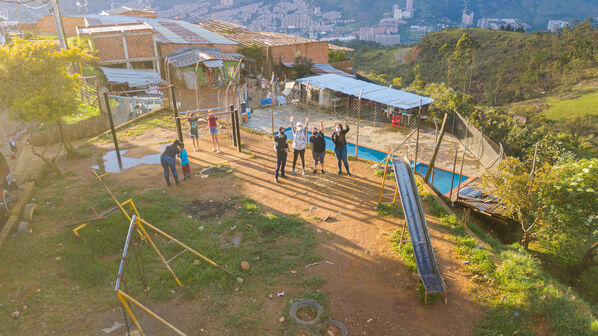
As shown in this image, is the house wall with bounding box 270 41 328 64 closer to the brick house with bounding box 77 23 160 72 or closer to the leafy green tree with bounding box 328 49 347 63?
the leafy green tree with bounding box 328 49 347 63

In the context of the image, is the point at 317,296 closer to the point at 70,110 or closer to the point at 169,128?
the point at 70,110

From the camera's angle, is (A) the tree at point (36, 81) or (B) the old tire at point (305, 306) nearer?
(B) the old tire at point (305, 306)

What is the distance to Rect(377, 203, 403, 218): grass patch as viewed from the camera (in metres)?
8.78

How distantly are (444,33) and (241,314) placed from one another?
87184 millimetres

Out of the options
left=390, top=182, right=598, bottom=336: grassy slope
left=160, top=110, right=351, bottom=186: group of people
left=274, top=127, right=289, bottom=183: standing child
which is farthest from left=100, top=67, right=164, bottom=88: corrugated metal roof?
left=390, top=182, right=598, bottom=336: grassy slope

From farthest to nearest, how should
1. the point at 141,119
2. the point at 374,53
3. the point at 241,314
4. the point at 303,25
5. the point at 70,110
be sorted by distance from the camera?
the point at 303,25 < the point at 374,53 < the point at 141,119 < the point at 70,110 < the point at 241,314

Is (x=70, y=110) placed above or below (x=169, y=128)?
above

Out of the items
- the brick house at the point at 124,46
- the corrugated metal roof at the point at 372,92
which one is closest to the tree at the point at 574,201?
the corrugated metal roof at the point at 372,92

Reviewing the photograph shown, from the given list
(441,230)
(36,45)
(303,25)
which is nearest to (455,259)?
(441,230)

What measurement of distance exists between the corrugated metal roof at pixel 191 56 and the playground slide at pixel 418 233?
69.9 feet

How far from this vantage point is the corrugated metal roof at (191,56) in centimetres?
2655

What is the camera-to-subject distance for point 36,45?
34.9ft

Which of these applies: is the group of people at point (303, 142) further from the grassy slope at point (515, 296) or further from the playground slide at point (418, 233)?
the grassy slope at point (515, 296)

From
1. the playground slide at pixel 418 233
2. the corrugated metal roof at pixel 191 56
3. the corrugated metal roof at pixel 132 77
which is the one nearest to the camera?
the playground slide at pixel 418 233
